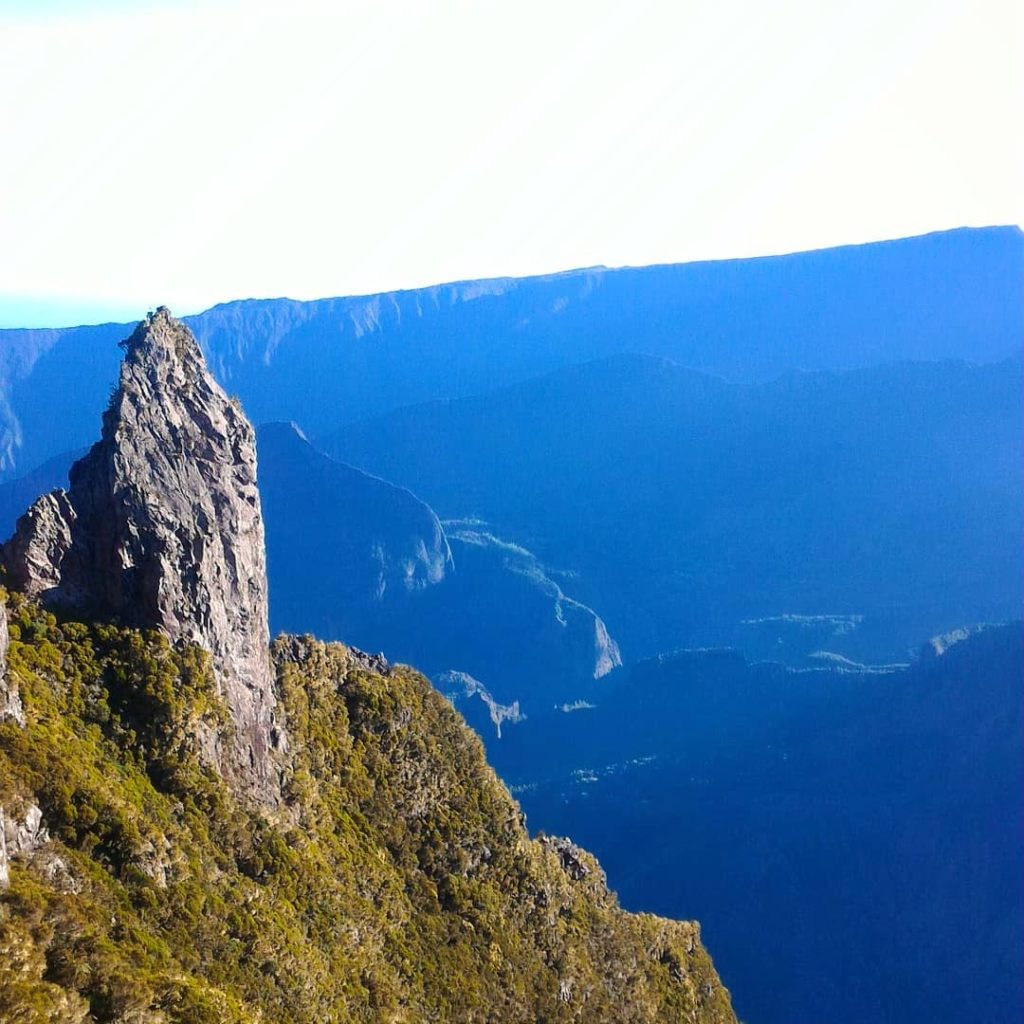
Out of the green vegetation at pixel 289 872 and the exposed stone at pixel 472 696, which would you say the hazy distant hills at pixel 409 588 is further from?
the green vegetation at pixel 289 872

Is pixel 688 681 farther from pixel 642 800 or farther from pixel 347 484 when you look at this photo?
pixel 347 484

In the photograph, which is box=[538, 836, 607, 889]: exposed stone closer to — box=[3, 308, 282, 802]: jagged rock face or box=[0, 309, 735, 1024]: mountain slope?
box=[0, 309, 735, 1024]: mountain slope

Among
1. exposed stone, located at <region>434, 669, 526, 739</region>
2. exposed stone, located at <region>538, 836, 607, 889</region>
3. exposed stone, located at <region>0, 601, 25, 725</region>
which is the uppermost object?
exposed stone, located at <region>434, 669, 526, 739</region>

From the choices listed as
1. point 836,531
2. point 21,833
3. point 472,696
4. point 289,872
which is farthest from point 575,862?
point 836,531

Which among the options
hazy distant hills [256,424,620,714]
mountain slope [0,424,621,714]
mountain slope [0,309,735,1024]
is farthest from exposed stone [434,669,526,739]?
mountain slope [0,309,735,1024]

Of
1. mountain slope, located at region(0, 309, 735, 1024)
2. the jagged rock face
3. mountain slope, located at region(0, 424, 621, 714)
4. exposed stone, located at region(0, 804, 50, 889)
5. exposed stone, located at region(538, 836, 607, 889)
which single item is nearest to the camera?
exposed stone, located at region(0, 804, 50, 889)

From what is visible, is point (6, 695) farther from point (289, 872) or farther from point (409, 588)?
point (409, 588)

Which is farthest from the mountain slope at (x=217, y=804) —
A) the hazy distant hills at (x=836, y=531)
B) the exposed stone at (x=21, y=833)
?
the hazy distant hills at (x=836, y=531)

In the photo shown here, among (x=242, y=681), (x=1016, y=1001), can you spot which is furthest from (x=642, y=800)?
(x=242, y=681)
